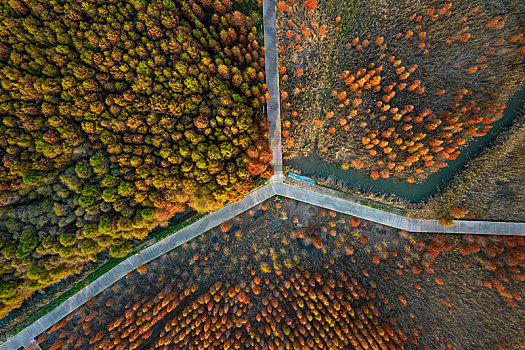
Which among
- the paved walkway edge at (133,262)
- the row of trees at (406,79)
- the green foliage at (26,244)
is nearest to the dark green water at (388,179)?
the row of trees at (406,79)

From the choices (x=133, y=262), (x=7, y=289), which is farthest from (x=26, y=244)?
(x=133, y=262)

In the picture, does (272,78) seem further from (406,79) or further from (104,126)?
(104,126)

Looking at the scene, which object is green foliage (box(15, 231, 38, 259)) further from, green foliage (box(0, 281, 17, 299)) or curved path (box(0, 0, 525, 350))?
curved path (box(0, 0, 525, 350))

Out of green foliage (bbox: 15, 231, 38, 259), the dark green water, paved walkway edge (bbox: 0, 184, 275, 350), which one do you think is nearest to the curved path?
paved walkway edge (bbox: 0, 184, 275, 350)

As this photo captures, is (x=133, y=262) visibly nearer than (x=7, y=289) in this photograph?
No

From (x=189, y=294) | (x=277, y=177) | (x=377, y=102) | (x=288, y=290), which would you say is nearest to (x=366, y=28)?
(x=377, y=102)
